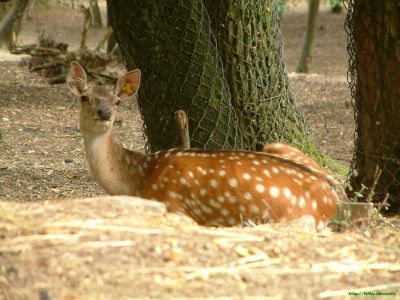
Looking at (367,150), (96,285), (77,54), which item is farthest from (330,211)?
(77,54)

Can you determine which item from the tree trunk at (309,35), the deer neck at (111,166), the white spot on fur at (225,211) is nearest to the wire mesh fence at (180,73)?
the deer neck at (111,166)

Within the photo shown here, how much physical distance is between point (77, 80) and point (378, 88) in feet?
7.81

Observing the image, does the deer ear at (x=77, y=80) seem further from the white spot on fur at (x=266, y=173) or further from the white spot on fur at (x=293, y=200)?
the white spot on fur at (x=293, y=200)

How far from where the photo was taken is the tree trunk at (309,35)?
19703 mm

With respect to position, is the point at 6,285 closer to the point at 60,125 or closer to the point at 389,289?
the point at 389,289

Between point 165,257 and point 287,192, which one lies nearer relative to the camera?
point 165,257

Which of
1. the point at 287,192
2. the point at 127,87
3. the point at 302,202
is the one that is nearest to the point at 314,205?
the point at 302,202

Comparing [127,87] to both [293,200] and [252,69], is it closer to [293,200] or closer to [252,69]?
[293,200]

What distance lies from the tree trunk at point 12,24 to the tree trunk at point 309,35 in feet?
20.4

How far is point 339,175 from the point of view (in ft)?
30.2

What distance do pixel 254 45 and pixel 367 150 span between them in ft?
6.19

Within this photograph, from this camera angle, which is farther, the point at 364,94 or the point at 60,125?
the point at 60,125

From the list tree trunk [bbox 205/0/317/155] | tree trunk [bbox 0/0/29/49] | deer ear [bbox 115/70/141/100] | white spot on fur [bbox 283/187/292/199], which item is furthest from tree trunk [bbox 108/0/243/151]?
tree trunk [bbox 0/0/29/49]

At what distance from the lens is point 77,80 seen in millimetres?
6898
